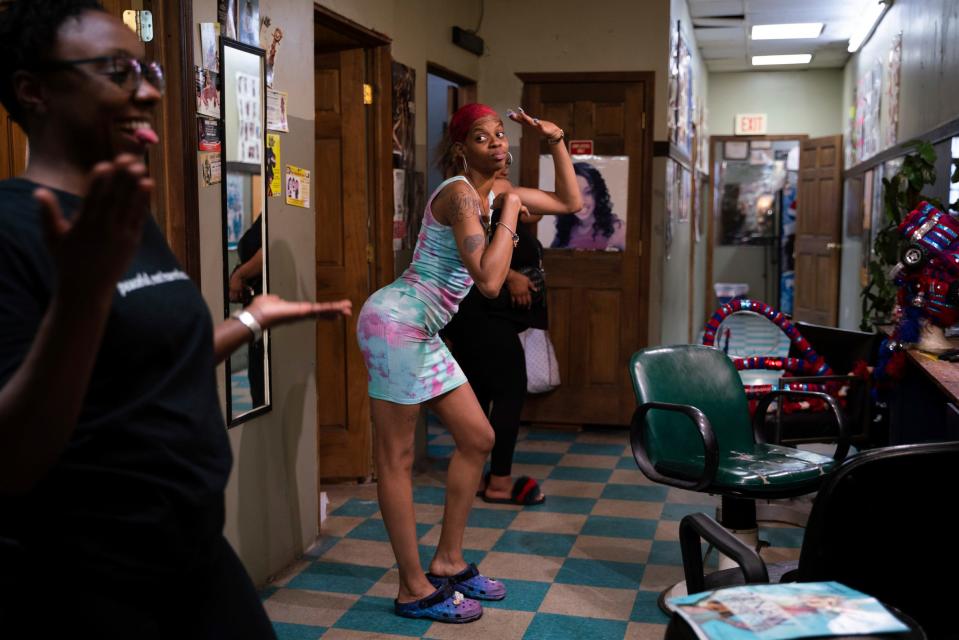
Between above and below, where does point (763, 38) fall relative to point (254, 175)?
above

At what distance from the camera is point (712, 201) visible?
1190 cm

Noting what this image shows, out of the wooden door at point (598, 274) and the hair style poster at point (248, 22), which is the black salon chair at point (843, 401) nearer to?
the wooden door at point (598, 274)

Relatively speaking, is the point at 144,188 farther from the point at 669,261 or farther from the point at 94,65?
the point at 669,261

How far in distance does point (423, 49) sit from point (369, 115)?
0.73 metres

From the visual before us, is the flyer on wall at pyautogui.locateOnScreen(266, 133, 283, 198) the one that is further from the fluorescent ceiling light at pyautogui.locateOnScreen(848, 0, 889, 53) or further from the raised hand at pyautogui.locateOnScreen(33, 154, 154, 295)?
the fluorescent ceiling light at pyautogui.locateOnScreen(848, 0, 889, 53)

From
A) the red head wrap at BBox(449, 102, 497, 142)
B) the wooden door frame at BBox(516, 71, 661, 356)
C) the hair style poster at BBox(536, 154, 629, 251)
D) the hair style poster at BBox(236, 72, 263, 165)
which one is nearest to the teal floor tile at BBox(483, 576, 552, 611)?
the red head wrap at BBox(449, 102, 497, 142)

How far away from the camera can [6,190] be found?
1.08 meters

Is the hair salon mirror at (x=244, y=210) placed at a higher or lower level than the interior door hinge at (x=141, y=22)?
lower

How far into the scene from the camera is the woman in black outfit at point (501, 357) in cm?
425

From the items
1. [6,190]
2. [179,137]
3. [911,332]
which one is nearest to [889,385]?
[911,332]

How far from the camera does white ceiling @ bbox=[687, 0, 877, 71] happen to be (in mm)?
7828

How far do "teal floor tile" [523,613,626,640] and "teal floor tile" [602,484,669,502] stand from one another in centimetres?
140

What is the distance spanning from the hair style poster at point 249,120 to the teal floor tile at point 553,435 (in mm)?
2947

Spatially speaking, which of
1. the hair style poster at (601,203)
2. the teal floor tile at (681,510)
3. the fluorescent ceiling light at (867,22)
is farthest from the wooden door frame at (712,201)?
the teal floor tile at (681,510)
